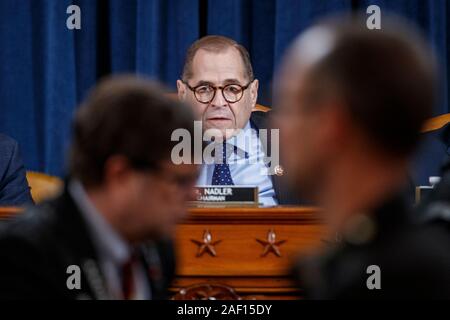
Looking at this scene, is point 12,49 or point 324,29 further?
point 12,49

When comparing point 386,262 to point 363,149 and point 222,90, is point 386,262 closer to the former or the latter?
point 363,149

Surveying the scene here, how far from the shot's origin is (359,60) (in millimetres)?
833

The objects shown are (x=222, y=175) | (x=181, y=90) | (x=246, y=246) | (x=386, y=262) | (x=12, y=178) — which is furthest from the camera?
(x=181, y=90)

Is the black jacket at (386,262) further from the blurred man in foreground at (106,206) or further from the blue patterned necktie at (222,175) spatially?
the blue patterned necktie at (222,175)

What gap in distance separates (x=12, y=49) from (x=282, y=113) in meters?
3.26

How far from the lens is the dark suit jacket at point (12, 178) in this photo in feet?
10.2

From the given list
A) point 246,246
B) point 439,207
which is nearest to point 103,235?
point 439,207

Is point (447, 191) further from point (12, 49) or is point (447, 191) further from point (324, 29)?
point (12, 49)

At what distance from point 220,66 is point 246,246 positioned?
41.1 inches

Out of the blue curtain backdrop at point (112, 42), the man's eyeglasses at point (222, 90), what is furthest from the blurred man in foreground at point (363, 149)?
the blue curtain backdrop at point (112, 42)

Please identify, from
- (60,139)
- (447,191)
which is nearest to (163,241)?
(447,191)

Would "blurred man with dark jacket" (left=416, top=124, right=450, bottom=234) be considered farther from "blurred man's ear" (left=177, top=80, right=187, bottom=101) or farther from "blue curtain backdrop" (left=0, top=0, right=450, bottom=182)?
"blue curtain backdrop" (left=0, top=0, right=450, bottom=182)

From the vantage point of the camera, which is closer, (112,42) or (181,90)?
(181,90)

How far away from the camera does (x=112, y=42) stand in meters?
3.98
